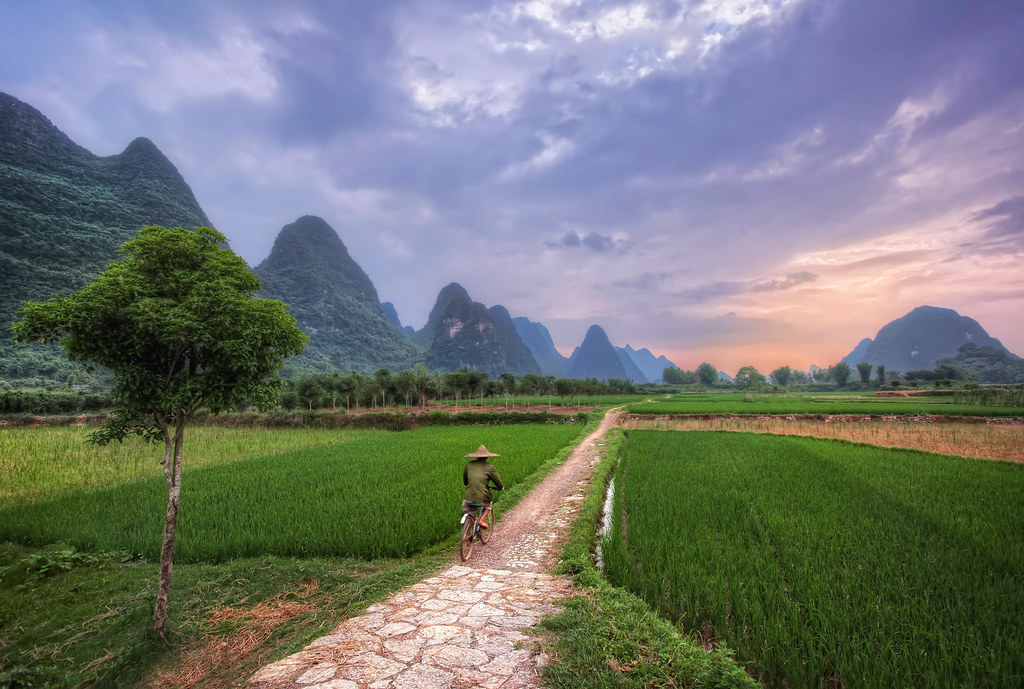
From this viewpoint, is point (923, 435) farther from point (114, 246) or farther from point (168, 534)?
point (114, 246)

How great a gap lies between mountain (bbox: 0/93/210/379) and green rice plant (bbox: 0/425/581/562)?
4060cm

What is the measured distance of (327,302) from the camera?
109m

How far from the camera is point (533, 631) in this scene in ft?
12.7

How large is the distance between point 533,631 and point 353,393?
47.7m

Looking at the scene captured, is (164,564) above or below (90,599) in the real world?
above

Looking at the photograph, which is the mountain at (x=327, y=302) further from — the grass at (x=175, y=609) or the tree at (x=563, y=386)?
the grass at (x=175, y=609)

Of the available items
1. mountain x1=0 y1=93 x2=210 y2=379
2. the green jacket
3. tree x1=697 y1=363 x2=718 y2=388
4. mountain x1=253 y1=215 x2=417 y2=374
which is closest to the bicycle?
the green jacket

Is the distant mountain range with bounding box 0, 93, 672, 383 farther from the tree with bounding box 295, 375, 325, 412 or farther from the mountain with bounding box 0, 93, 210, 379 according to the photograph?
the tree with bounding box 295, 375, 325, 412

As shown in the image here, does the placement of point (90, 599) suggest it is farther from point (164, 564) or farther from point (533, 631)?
point (533, 631)

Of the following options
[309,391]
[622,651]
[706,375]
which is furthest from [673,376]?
[622,651]

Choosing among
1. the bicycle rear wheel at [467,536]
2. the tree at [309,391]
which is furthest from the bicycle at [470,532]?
the tree at [309,391]

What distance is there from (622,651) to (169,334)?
5051 mm

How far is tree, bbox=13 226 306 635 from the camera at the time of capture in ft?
12.8

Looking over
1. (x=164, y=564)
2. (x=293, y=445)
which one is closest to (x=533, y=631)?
(x=164, y=564)
